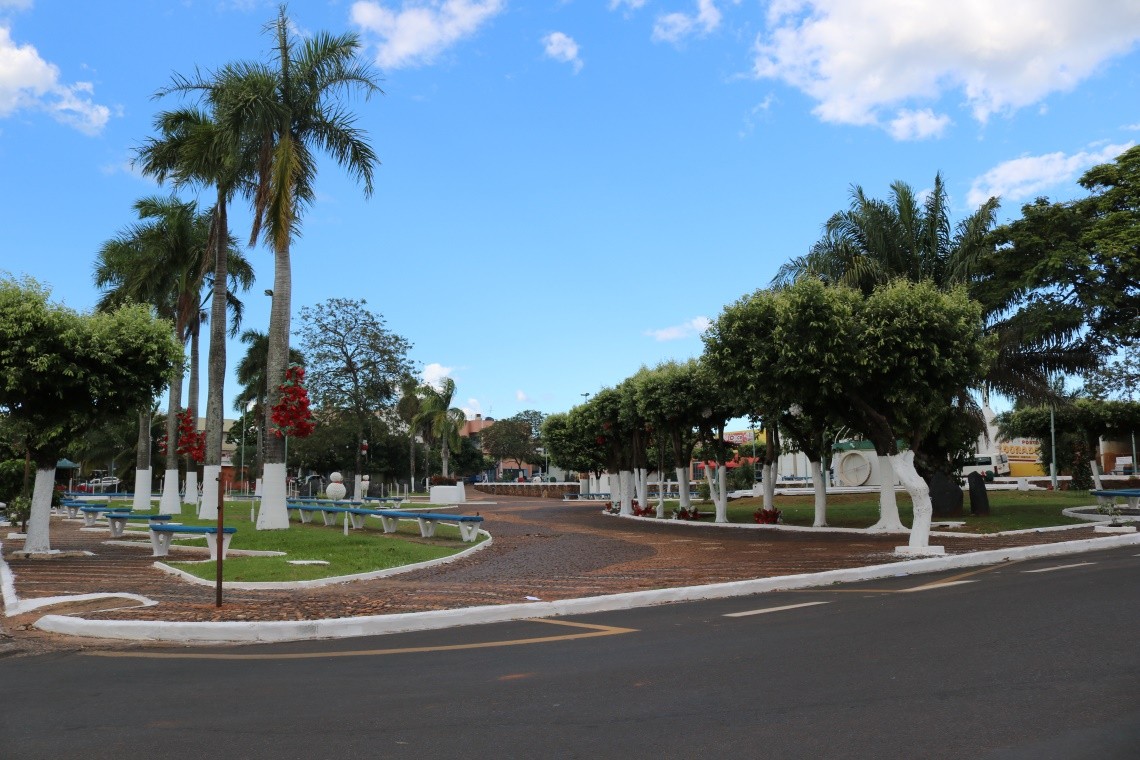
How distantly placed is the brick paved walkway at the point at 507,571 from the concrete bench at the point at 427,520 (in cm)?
80

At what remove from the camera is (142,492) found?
30906 millimetres

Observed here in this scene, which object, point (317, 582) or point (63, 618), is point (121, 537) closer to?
point (317, 582)

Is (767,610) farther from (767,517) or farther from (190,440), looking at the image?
(190,440)

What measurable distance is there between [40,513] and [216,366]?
9344 mm

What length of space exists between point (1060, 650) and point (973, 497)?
2251 cm

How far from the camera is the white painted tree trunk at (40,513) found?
18.2 meters

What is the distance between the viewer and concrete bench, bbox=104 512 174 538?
18391 mm

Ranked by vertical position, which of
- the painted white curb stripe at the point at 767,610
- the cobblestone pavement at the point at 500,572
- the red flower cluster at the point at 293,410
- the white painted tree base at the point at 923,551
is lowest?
the cobblestone pavement at the point at 500,572

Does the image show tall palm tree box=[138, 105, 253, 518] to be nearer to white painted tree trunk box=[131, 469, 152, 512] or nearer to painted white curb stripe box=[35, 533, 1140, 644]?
white painted tree trunk box=[131, 469, 152, 512]

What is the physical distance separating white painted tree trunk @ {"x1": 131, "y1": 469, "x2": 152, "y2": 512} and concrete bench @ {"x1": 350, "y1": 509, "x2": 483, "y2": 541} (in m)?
9.47

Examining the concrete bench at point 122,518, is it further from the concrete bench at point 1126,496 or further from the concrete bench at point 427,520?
the concrete bench at point 1126,496

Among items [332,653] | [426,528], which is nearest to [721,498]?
[426,528]

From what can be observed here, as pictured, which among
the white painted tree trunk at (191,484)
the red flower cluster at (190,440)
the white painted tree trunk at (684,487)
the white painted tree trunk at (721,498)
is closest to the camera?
the red flower cluster at (190,440)

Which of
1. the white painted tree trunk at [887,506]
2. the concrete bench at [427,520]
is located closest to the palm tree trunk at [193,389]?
the concrete bench at [427,520]
